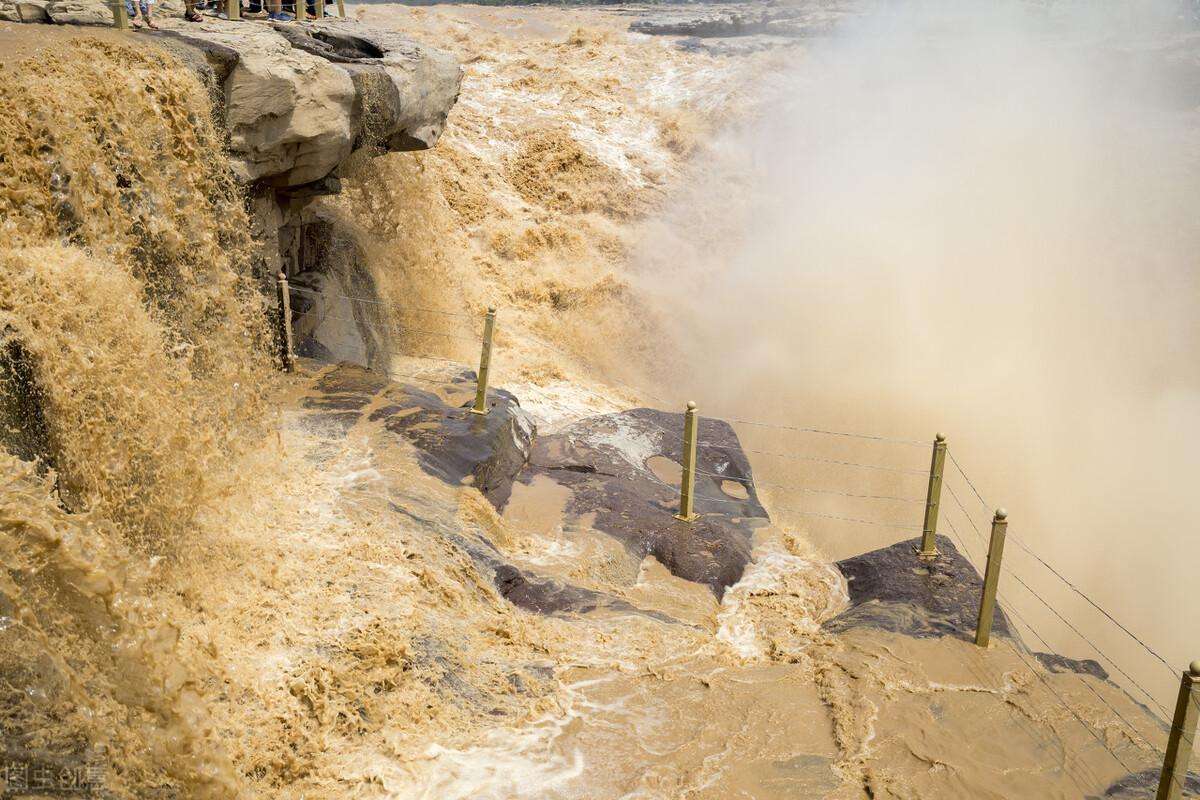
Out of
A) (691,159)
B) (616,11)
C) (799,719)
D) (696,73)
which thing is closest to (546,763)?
(799,719)

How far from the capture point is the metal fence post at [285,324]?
830 cm

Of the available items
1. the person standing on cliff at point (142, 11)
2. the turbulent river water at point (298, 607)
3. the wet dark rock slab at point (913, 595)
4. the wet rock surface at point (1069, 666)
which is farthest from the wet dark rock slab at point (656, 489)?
the person standing on cliff at point (142, 11)

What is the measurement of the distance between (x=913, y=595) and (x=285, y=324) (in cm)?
547

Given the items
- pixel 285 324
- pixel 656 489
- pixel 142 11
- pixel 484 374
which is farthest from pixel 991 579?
pixel 142 11

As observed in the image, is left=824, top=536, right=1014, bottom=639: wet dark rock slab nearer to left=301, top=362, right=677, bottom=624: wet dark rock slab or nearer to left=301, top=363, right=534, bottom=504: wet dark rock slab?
left=301, top=362, right=677, bottom=624: wet dark rock slab

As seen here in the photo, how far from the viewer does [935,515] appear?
663 cm

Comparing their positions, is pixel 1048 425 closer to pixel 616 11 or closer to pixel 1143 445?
pixel 1143 445

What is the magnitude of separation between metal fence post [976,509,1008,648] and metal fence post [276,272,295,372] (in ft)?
18.9

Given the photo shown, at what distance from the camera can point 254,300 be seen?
25.4ft

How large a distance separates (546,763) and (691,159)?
13.8 metres

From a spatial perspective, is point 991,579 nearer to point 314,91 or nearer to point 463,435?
point 463,435

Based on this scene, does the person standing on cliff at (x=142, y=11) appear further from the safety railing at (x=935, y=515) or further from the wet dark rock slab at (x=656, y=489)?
the wet dark rock slab at (x=656, y=489)

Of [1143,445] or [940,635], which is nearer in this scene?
[940,635]

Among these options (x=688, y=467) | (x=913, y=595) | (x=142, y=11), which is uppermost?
(x=142, y=11)
